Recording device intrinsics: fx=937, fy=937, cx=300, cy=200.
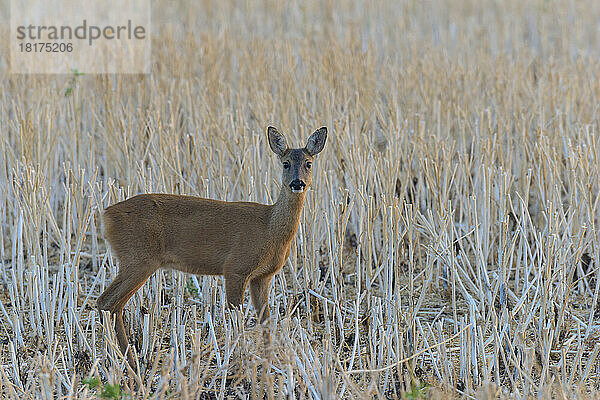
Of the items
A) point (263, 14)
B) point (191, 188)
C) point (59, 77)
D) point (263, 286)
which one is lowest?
point (263, 286)

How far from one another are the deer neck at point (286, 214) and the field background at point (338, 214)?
38 centimetres

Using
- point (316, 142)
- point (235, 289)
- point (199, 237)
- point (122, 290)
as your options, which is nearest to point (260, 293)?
point (235, 289)

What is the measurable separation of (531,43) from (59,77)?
5.60 meters

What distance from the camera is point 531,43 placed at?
1098 centimetres

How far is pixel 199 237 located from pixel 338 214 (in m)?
0.73

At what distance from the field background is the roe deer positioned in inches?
9.2

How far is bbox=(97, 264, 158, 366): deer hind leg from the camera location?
4273mm

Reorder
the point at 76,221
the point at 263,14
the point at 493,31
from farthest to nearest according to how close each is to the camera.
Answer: the point at 263,14, the point at 493,31, the point at 76,221

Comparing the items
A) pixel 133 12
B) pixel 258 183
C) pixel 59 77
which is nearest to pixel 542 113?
pixel 258 183

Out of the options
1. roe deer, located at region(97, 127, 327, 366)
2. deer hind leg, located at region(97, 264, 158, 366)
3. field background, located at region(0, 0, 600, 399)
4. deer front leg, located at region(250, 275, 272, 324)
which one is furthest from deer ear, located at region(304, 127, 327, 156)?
deer hind leg, located at region(97, 264, 158, 366)

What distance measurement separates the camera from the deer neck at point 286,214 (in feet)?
14.1

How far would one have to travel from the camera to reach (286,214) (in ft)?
14.1

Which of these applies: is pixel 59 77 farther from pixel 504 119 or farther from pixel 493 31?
pixel 493 31

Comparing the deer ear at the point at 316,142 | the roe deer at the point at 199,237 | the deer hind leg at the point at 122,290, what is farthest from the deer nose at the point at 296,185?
the deer hind leg at the point at 122,290
